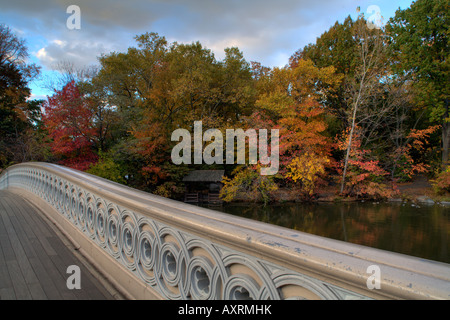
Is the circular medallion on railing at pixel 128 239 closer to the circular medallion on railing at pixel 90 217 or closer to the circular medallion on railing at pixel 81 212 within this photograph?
the circular medallion on railing at pixel 90 217

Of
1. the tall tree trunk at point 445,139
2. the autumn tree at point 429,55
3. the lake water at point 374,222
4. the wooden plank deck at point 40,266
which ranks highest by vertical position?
the autumn tree at point 429,55

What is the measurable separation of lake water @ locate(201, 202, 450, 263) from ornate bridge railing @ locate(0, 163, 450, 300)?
10.4 m

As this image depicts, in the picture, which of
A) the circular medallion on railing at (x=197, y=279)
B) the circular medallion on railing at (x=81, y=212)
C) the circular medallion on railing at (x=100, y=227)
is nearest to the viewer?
the circular medallion on railing at (x=197, y=279)

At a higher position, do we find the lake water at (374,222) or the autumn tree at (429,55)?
the autumn tree at (429,55)

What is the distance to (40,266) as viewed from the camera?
2.38 m

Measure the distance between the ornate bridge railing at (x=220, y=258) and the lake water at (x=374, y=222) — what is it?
10.4 metres

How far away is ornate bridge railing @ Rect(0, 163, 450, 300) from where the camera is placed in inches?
30.1

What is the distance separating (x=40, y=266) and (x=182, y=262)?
5.65ft

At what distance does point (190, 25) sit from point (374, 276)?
2080 cm

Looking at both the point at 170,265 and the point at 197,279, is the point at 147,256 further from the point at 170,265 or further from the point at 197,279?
the point at 197,279

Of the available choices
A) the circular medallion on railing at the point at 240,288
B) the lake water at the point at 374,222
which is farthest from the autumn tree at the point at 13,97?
the circular medallion on railing at the point at 240,288

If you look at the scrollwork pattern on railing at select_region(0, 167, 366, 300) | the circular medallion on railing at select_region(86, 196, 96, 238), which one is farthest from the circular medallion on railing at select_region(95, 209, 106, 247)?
the circular medallion on railing at select_region(86, 196, 96, 238)

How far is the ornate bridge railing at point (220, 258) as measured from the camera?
2.51 ft
